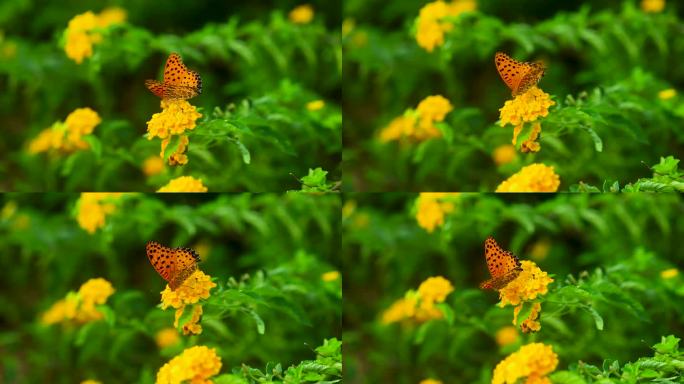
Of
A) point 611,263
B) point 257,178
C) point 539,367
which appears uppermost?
point 257,178

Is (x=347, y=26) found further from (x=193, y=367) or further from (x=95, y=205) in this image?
(x=193, y=367)

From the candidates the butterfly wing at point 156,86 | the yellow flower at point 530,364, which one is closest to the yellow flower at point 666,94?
the yellow flower at point 530,364

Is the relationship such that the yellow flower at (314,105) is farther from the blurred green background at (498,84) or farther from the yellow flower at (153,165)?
the yellow flower at (153,165)

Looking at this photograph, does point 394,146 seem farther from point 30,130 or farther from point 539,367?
point 30,130

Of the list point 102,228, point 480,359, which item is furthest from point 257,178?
point 480,359

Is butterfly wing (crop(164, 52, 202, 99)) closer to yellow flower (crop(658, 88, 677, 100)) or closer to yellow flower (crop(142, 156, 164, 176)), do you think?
yellow flower (crop(142, 156, 164, 176))

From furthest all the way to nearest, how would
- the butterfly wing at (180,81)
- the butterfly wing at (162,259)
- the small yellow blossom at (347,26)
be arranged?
the small yellow blossom at (347,26), the butterfly wing at (180,81), the butterfly wing at (162,259)
